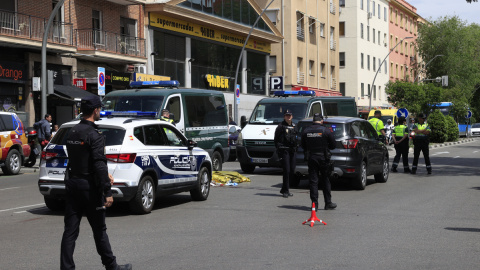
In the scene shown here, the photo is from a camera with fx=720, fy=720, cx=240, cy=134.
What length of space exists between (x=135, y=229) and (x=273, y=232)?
201 cm

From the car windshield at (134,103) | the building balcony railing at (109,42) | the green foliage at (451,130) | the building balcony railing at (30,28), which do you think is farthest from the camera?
the green foliage at (451,130)

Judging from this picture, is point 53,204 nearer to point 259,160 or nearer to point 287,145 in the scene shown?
point 287,145

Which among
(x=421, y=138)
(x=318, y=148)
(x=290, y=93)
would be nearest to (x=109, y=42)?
(x=290, y=93)

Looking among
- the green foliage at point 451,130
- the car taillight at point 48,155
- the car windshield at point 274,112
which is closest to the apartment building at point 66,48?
the car windshield at point 274,112

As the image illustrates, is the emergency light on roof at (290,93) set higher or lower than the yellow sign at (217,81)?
lower

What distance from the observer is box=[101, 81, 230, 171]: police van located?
1797 centimetres

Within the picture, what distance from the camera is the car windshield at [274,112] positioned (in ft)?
70.0

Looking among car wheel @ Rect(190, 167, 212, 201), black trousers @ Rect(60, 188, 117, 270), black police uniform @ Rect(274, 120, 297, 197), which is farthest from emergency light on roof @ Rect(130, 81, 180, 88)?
black trousers @ Rect(60, 188, 117, 270)

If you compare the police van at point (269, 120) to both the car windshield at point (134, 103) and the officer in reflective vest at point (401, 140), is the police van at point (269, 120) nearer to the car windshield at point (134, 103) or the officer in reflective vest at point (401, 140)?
the officer in reflective vest at point (401, 140)

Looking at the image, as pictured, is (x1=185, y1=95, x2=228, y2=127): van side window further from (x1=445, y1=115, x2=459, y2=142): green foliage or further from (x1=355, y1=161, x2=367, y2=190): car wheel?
(x1=445, y1=115, x2=459, y2=142): green foliage

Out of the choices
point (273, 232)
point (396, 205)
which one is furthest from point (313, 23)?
point (273, 232)

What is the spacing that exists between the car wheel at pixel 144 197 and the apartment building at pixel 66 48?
14.3 m

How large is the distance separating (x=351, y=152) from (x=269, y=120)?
546 centimetres

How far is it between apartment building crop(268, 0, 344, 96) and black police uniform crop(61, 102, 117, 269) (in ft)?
152
